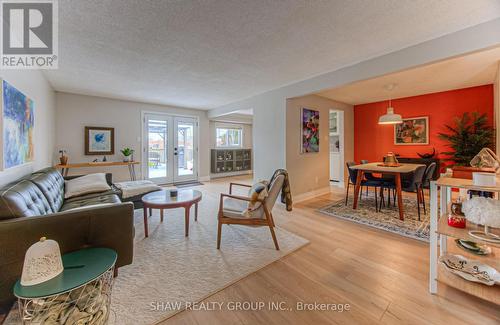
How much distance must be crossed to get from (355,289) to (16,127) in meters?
3.53

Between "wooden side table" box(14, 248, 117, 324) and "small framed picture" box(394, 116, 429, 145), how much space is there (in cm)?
625

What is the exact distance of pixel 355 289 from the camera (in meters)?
1.63

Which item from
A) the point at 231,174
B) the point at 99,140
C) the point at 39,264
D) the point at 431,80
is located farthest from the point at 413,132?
the point at 99,140

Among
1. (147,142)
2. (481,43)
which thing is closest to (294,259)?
(481,43)

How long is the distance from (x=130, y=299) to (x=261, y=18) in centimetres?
253

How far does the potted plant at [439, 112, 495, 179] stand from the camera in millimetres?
3792

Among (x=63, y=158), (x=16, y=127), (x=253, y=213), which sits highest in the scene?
(x=16, y=127)

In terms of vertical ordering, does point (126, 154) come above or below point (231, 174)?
above

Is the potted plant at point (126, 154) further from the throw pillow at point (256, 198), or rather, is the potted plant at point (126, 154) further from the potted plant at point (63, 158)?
the throw pillow at point (256, 198)

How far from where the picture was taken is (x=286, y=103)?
12.7ft

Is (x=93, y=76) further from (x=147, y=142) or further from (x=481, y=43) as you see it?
(x=481, y=43)

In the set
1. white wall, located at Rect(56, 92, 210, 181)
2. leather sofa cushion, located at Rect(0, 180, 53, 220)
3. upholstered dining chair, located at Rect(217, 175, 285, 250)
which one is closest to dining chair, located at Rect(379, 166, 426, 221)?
upholstered dining chair, located at Rect(217, 175, 285, 250)

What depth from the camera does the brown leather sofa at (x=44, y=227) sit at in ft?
4.07

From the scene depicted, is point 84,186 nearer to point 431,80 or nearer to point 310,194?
point 310,194
